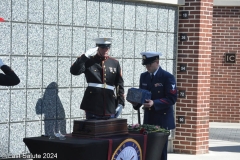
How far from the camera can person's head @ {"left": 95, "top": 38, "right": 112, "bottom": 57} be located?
9297 millimetres

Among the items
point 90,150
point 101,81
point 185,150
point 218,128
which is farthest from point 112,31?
point 218,128

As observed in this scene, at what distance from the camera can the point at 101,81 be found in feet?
31.5

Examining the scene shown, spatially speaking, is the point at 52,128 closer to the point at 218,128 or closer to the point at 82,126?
the point at 82,126

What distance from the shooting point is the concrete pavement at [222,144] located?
40.4ft

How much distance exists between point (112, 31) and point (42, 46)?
1650 millimetres

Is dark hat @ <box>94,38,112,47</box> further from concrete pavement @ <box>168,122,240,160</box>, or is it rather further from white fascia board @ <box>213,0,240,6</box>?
white fascia board @ <box>213,0,240,6</box>

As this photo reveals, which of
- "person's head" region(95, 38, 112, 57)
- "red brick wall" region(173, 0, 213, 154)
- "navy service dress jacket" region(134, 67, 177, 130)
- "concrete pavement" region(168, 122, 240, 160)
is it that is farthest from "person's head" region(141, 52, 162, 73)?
"red brick wall" region(173, 0, 213, 154)

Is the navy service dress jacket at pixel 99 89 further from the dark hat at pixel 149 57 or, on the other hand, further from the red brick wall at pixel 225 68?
the red brick wall at pixel 225 68

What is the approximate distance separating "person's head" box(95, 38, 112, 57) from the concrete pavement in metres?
3.17

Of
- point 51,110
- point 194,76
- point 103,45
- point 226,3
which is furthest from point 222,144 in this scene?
point 103,45

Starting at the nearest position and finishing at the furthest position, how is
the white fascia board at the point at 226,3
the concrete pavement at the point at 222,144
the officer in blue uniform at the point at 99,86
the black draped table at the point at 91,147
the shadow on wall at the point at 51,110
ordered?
the black draped table at the point at 91,147, the officer in blue uniform at the point at 99,86, the shadow on wall at the point at 51,110, the concrete pavement at the point at 222,144, the white fascia board at the point at 226,3

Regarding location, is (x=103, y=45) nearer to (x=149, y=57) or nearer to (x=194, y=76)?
(x=149, y=57)

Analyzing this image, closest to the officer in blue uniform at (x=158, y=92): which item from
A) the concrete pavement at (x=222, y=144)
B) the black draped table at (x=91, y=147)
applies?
the black draped table at (x=91, y=147)

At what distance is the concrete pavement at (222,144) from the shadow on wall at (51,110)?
2527 mm
